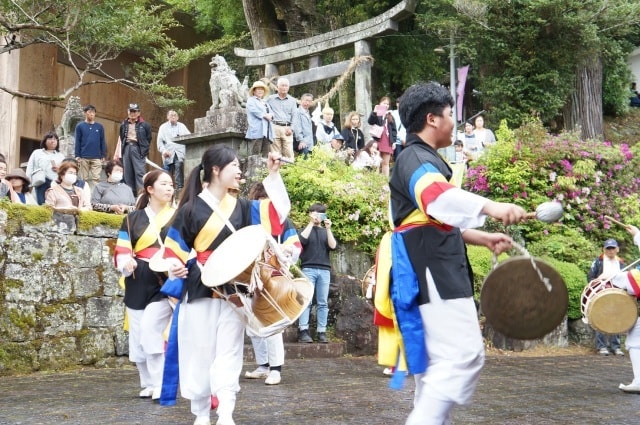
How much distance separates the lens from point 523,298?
4.07 metres

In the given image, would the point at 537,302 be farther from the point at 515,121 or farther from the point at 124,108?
the point at 124,108

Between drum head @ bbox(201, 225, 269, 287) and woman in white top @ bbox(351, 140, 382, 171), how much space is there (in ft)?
29.4

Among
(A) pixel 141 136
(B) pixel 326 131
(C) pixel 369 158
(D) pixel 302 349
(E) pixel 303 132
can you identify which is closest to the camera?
(D) pixel 302 349

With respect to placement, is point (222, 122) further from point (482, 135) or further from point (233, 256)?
point (233, 256)

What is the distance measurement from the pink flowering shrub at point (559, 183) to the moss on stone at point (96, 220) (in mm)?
7801

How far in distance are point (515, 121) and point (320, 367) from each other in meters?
13.2

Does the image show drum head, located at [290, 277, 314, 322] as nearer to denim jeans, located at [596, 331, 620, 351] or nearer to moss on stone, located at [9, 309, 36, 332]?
moss on stone, located at [9, 309, 36, 332]

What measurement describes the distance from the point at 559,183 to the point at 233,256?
11.3 m

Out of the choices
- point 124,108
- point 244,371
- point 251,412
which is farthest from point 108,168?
point 124,108

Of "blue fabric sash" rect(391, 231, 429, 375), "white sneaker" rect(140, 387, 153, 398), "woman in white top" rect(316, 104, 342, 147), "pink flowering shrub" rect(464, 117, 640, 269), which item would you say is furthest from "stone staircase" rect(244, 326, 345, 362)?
"blue fabric sash" rect(391, 231, 429, 375)

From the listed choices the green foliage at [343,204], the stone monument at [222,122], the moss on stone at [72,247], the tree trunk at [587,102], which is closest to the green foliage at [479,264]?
the green foliage at [343,204]

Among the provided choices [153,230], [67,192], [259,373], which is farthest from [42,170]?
[153,230]

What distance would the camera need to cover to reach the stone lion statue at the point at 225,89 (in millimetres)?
14898

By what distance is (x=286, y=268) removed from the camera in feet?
18.8
